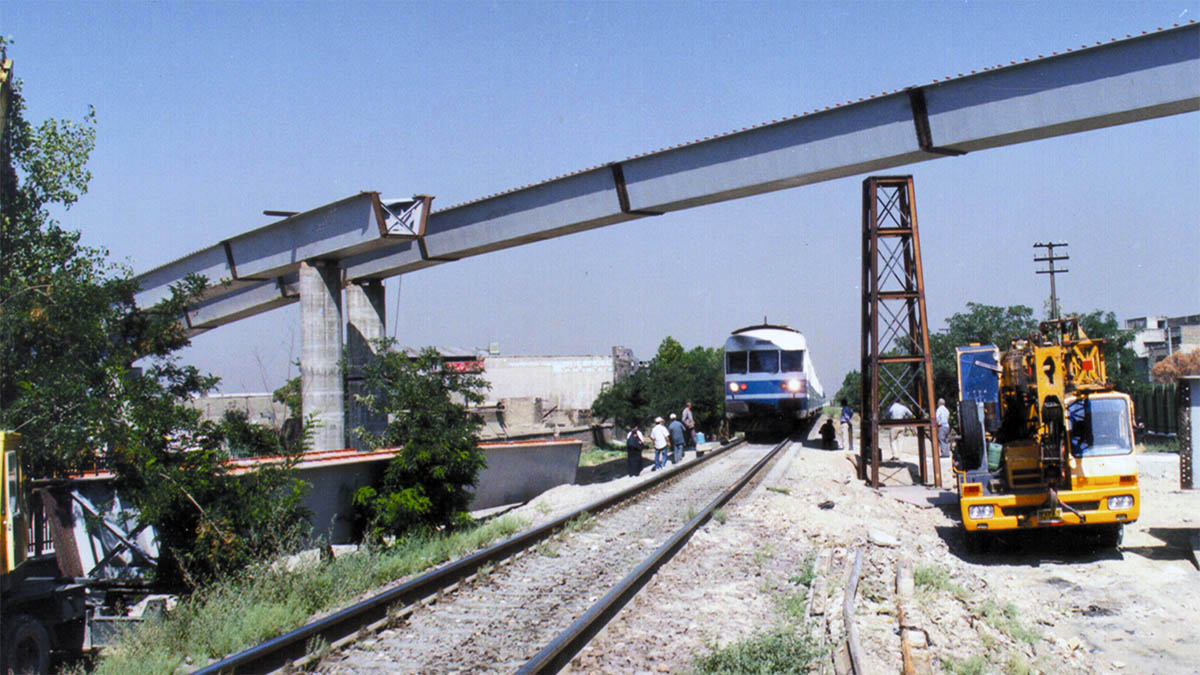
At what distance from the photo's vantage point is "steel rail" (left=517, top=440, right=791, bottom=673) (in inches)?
265

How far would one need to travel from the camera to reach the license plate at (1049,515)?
1259cm

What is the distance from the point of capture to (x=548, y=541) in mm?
12195

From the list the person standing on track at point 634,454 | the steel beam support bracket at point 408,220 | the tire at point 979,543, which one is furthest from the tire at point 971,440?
the steel beam support bracket at point 408,220

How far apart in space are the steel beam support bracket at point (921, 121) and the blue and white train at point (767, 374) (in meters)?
15.4

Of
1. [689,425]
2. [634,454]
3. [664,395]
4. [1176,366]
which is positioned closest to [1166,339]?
[1176,366]

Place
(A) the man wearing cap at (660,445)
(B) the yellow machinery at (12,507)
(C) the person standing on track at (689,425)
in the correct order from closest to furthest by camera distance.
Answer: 1. (B) the yellow machinery at (12,507)
2. (A) the man wearing cap at (660,445)
3. (C) the person standing on track at (689,425)

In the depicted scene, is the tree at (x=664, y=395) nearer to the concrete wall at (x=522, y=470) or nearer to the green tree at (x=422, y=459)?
the concrete wall at (x=522, y=470)

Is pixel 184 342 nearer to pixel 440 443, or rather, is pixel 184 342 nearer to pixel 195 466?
pixel 195 466

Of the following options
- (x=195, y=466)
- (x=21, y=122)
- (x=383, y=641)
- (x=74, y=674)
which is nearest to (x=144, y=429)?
(x=195, y=466)

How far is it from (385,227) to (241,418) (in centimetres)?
903

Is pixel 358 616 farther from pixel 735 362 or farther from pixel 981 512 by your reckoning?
pixel 735 362

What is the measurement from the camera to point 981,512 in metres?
13.0

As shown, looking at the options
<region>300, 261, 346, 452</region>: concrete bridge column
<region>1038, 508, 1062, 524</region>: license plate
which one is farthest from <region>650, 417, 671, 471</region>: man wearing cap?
<region>1038, 508, 1062, 524</region>: license plate

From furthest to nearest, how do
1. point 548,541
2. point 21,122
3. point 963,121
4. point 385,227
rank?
point 21,122, point 385,227, point 963,121, point 548,541
